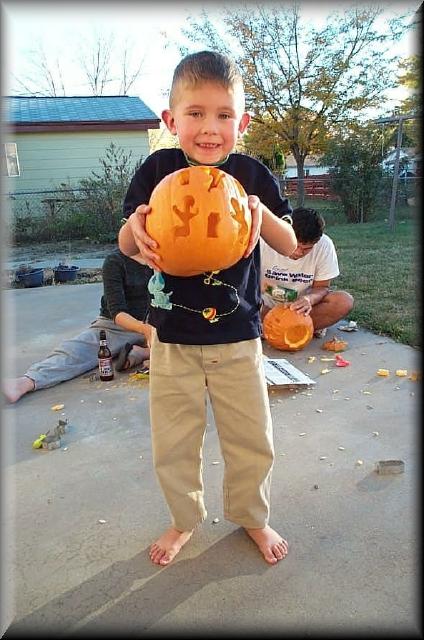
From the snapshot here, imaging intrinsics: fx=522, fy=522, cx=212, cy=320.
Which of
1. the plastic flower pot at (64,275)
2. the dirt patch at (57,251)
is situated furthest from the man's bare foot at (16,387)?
the dirt patch at (57,251)

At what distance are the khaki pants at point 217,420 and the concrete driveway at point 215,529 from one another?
18 cm

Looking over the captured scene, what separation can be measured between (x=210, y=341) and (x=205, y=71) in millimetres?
857

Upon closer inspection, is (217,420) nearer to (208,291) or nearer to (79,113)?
(208,291)

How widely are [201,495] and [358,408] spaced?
134 centimetres

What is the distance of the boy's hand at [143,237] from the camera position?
1621 millimetres

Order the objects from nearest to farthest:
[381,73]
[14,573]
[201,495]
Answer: [14,573] < [201,495] < [381,73]

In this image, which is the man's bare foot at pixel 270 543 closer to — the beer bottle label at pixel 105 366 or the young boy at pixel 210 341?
the young boy at pixel 210 341

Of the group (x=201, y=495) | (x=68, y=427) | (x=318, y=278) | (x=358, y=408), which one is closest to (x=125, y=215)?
(x=201, y=495)

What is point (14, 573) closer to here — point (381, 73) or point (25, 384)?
point (25, 384)

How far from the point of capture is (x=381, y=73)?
1275 centimetres

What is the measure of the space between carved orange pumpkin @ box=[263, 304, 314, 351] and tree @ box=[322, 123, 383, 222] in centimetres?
985

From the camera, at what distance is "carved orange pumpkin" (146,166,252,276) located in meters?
1.58

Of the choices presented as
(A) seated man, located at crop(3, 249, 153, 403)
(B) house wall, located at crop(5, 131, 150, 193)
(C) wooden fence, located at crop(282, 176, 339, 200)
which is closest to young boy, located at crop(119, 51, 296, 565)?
(A) seated man, located at crop(3, 249, 153, 403)

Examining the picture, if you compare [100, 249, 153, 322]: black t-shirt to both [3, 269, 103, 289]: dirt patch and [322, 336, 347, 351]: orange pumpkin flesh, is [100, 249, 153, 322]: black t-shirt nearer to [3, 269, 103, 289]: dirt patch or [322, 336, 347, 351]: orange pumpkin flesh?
[322, 336, 347, 351]: orange pumpkin flesh
